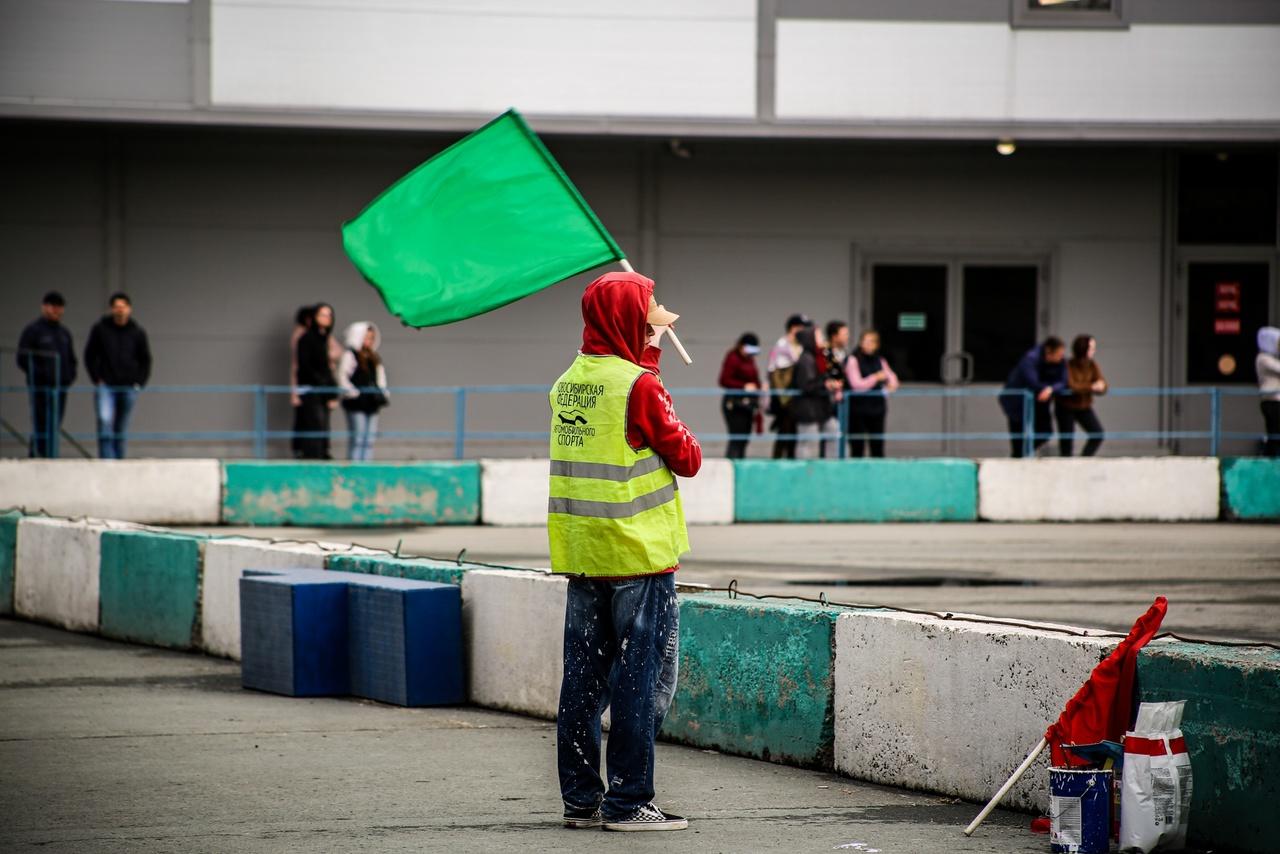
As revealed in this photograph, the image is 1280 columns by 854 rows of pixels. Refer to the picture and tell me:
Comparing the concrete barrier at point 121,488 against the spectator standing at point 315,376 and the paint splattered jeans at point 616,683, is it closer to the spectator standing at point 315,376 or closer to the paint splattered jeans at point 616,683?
the spectator standing at point 315,376

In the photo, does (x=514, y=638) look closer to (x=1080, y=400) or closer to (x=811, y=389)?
(x=811, y=389)

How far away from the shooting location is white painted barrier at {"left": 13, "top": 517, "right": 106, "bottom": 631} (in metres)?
11.5

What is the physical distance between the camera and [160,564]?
1081cm

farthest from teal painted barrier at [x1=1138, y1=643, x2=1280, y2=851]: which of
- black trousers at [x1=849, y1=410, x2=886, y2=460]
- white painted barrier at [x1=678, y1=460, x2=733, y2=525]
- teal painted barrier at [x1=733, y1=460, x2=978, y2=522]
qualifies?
black trousers at [x1=849, y1=410, x2=886, y2=460]

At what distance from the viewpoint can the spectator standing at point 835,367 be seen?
19.5m

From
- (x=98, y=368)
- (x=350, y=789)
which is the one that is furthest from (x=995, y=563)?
(x=98, y=368)

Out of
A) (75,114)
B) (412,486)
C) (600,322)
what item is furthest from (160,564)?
(75,114)

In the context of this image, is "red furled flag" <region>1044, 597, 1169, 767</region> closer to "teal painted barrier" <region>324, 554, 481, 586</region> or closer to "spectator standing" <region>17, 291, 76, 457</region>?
"teal painted barrier" <region>324, 554, 481, 586</region>

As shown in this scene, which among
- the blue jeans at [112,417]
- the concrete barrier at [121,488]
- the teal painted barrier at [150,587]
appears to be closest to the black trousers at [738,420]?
the concrete barrier at [121,488]

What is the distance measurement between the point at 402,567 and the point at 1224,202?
17.3m

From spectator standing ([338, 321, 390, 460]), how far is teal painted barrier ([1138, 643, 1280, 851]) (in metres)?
Answer: 14.3

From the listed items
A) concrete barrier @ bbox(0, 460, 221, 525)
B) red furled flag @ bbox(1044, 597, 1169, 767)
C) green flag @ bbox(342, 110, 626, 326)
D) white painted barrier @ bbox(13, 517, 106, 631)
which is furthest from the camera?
concrete barrier @ bbox(0, 460, 221, 525)

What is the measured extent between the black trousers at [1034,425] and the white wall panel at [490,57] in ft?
15.8

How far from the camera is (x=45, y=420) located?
62.2 ft
